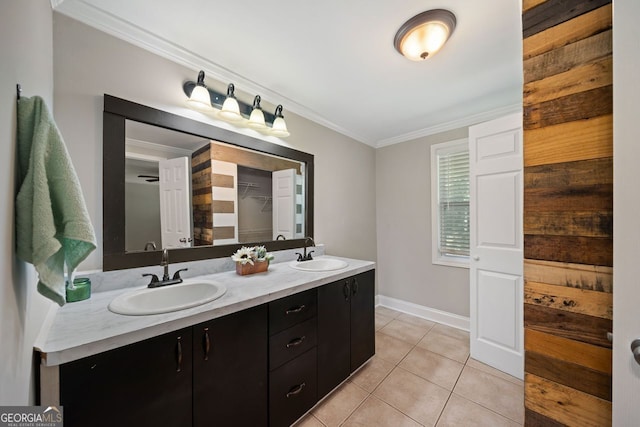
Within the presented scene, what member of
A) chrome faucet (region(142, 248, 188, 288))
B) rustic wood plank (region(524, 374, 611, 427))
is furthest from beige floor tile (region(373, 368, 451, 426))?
chrome faucet (region(142, 248, 188, 288))

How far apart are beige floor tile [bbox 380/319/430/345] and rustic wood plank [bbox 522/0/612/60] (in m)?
2.47

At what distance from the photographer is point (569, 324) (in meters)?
0.79

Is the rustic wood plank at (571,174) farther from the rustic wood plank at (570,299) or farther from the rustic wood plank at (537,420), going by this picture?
the rustic wood plank at (537,420)

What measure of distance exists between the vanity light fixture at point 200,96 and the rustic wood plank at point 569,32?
176 centimetres

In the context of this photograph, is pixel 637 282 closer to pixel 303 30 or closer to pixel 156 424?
pixel 156 424

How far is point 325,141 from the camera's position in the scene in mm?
2641

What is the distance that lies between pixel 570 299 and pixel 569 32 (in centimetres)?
94

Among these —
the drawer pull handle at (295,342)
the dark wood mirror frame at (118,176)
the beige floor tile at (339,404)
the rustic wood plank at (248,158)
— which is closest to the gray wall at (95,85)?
the dark wood mirror frame at (118,176)

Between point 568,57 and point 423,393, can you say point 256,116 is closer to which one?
point 568,57

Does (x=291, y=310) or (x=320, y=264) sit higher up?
(x=320, y=264)

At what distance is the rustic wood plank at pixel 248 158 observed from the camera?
1777mm

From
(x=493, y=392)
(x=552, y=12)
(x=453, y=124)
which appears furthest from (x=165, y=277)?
(x=453, y=124)

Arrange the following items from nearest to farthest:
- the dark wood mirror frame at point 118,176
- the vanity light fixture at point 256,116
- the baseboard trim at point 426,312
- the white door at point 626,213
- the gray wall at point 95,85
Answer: the white door at point 626,213 < the gray wall at point 95,85 < the dark wood mirror frame at point 118,176 < the vanity light fixture at point 256,116 < the baseboard trim at point 426,312

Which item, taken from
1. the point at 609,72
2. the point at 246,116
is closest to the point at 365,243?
the point at 246,116
